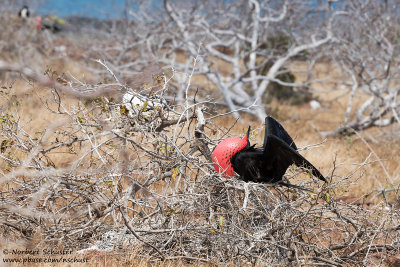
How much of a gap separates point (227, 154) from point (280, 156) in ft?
1.33

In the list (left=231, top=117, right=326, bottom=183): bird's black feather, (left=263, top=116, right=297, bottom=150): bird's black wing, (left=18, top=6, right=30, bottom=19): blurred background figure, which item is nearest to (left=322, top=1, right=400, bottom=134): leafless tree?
(left=263, top=116, right=297, bottom=150): bird's black wing

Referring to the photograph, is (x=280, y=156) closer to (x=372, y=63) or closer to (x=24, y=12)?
(x=372, y=63)

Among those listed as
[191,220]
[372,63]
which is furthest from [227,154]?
[372,63]

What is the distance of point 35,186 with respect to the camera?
350 cm

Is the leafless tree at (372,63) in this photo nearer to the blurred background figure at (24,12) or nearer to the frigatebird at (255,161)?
the frigatebird at (255,161)

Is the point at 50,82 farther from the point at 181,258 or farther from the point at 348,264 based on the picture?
the point at 348,264

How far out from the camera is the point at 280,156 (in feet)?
9.70

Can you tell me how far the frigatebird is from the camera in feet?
9.75

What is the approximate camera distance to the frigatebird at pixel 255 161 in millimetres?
2973

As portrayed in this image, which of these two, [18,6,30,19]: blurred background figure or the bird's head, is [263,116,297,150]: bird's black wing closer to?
the bird's head

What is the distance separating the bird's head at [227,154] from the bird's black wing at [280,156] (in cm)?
25

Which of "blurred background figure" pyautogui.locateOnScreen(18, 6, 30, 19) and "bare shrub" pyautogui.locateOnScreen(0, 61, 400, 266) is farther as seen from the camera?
"blurred background figure" pyautogui.locateOnScreen(18, 6, 30, 19)

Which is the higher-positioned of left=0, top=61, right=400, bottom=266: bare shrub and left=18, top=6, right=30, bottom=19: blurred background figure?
left=18, top=6, right=30, bottom=19: blurred background figure

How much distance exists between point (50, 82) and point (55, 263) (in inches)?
88.8
